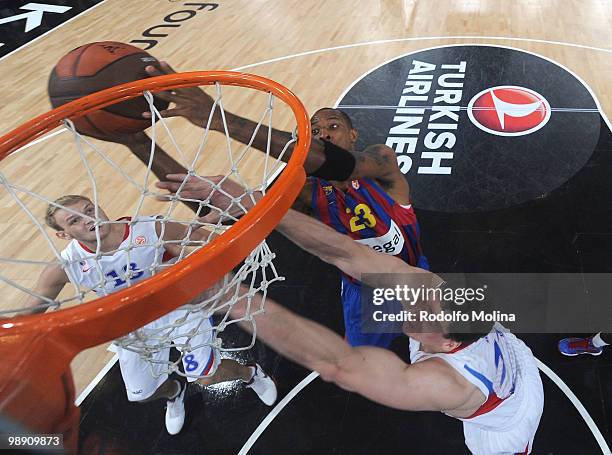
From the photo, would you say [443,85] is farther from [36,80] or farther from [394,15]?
[36,80]

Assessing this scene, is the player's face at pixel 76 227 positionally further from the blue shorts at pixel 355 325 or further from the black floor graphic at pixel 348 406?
the blue shorts at pixel 355 325

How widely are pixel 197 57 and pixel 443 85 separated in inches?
97.2

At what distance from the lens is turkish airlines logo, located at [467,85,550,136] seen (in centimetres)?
431

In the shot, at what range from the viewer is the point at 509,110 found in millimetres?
4484

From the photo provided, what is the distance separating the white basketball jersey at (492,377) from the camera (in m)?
2.31

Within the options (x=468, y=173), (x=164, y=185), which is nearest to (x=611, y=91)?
(x=468, y=173)

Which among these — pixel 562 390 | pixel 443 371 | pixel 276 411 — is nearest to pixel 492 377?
pixel 443 371

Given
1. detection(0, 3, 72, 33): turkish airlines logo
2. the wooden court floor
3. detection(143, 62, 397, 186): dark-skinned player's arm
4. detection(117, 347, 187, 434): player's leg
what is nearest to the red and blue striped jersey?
detection(143, 62, 397, 186): dark-skinned player's arm

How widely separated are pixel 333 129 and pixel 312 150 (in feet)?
4.65

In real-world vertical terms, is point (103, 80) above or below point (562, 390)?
above

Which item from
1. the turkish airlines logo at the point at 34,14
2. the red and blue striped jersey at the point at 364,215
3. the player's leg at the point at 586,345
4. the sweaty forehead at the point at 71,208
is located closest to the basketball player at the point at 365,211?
the red and blue striped jersey at the point at 364,215

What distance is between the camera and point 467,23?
587cm

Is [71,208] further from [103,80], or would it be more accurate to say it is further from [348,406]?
[348,406]

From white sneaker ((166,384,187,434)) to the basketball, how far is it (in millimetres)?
1266
